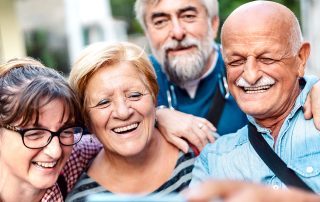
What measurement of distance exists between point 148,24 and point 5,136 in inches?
61.8

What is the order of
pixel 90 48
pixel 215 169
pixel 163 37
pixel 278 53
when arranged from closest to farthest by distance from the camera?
pixel 278 53, pixel 215 169, pixel 90 48, pixel 163 37

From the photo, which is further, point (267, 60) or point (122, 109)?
point (122, 109)

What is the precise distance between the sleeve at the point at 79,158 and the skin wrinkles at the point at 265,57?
1003 mm

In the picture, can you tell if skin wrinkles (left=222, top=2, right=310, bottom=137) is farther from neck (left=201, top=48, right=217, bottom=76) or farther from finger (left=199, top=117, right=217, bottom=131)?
neck (left=201, top=48, right=217, bottom=76)

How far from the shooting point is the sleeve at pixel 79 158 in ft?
10.1

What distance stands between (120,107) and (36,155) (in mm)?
504

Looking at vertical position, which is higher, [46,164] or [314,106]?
[314,106]

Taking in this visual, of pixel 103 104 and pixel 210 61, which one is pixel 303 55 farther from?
pixel 210 61

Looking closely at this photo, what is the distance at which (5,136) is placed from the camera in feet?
8.68

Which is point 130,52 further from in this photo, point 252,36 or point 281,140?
point 281,140

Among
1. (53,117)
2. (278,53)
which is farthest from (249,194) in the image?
(53,117)

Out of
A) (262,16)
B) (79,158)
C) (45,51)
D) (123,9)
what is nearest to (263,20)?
(262,16)

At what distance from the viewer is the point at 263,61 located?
8.47ft

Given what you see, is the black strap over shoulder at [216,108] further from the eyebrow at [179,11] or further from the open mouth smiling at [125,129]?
the open mouth smiling at [125,129]
